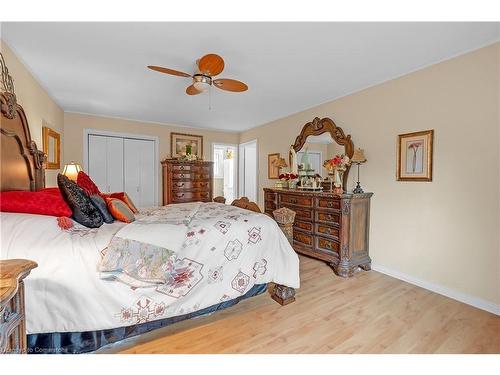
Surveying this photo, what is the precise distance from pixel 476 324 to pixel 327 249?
1419mm

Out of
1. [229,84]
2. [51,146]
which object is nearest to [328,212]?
[229,84]

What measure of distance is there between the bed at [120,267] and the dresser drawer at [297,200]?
4.29 feet

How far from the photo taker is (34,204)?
1.53m

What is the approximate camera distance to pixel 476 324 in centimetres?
187

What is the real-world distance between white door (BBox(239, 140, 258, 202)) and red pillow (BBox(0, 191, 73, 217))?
401 cm

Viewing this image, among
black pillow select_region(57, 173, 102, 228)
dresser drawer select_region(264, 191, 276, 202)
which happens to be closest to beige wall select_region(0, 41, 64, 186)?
black pillow select_region(57, 173, 102, 228)

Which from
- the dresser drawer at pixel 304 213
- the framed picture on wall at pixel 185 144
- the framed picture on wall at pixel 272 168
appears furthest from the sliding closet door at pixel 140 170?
the dresser drawer at pixel 304 213

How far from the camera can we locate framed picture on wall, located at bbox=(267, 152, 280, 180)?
15.4 ft

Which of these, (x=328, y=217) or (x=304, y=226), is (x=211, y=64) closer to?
(x=328, y=217)

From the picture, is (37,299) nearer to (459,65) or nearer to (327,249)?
(327,249)

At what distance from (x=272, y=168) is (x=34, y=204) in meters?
3.80

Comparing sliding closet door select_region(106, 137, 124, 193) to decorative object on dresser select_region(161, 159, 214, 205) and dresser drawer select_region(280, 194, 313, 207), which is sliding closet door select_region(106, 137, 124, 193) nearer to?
decorative object on dresser select_region(161, 159, 214, 205)
